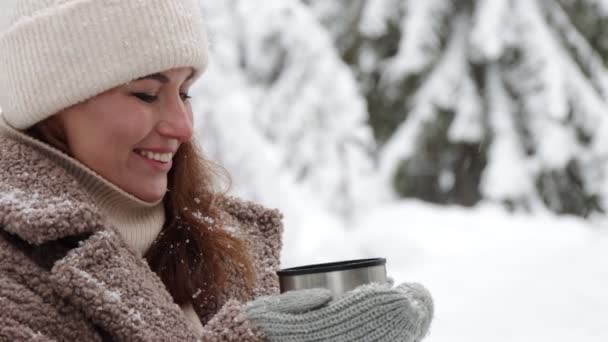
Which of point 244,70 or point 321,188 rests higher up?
point 244,70

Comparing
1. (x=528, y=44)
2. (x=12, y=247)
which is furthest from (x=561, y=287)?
(x=12, y=247)

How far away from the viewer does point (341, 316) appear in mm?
1472

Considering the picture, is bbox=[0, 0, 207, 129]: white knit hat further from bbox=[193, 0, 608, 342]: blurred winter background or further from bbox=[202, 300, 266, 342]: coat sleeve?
bbox=[193, 0, 608, 342]: blurred winter background

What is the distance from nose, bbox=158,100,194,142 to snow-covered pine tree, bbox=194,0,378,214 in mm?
3343

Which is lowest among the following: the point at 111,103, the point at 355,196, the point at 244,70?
the point at 355,196

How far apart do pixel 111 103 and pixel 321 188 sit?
433 centimetres

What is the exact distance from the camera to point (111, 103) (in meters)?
1.62

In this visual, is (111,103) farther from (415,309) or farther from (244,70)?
(244,70)

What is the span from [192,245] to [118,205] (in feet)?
0.89

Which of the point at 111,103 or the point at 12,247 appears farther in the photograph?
the point at 111,103

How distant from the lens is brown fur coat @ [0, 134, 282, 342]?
1.47m

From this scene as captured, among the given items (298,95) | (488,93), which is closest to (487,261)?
(298,95)

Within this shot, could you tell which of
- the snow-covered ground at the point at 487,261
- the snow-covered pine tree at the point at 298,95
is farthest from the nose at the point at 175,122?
the snow-covered pine tree at the point at 298,95

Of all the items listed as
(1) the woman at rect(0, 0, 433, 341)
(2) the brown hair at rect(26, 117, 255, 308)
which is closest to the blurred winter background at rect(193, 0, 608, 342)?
(2) the brown hair at rect(26, 117, 255, 308)
